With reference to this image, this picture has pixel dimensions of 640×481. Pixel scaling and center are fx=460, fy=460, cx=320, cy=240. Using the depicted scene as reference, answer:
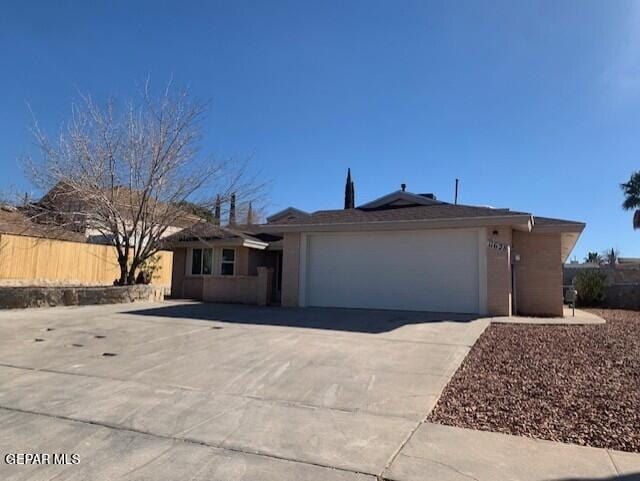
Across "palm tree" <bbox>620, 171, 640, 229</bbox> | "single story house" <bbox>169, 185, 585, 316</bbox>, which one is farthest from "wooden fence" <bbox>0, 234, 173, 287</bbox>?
"palm tree" <bbox>620, 171, 640, 229</bbox>

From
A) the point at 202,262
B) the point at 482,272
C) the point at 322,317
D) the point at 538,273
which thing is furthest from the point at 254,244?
the point at 538,273

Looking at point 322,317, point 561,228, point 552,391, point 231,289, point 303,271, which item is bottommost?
point 552,391

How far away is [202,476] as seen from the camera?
3.55 metres

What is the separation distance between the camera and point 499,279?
1287cm

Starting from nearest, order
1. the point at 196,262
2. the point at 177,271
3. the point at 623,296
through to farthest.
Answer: the point at 623,296 < the point at 196,262 < the point at 177,271

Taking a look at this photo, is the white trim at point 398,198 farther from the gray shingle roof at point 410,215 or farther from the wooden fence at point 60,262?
the wooden fence at point 60,262

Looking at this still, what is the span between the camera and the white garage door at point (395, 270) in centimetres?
1353

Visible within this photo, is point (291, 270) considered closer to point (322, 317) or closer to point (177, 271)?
point (322, 317)

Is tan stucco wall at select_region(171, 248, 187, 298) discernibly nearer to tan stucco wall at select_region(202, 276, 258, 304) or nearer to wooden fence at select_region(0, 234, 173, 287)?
wooden fence at select_region(0, 234, 173, 287)

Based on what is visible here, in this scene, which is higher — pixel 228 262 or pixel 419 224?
pixel 419 224

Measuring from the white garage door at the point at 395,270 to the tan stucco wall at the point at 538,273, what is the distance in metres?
2.41

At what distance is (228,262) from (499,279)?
1252 cm

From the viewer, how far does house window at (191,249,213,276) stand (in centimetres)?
2175

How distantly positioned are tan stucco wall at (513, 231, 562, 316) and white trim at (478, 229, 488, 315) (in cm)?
206
